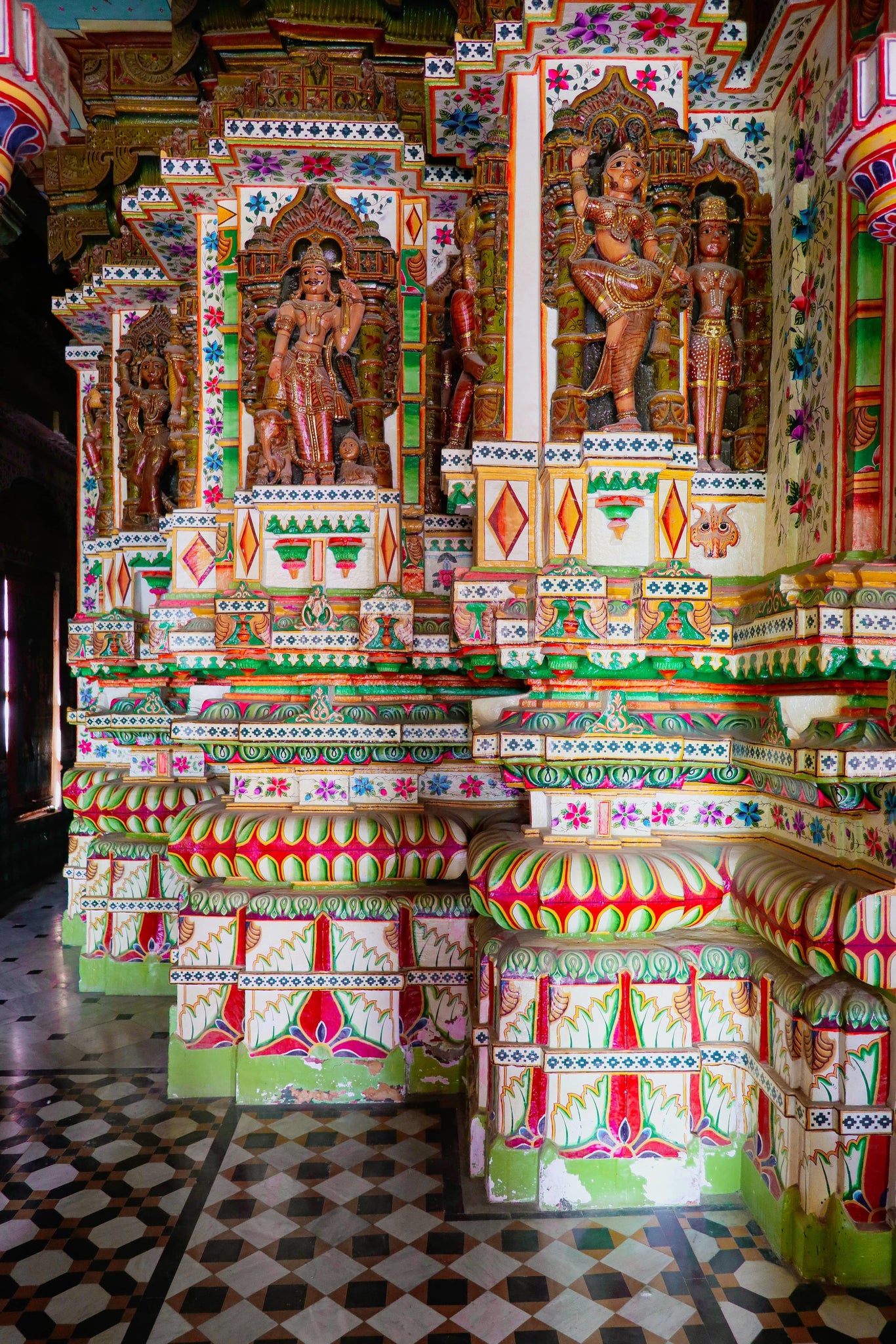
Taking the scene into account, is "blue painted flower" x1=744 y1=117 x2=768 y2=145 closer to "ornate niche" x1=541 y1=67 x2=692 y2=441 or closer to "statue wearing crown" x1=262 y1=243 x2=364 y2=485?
"ornate niche" x1=541 y1=67 x2=692 y2=441

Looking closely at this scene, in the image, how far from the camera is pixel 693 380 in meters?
3.73

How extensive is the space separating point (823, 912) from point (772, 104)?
10.7 ft

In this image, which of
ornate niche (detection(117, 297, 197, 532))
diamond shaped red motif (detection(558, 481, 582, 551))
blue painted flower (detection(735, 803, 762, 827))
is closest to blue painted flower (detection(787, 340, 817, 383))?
diamond shaped red motif (detection(558, 481, 582, 551))

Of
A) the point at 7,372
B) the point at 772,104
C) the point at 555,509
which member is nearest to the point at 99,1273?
the point at 555,509

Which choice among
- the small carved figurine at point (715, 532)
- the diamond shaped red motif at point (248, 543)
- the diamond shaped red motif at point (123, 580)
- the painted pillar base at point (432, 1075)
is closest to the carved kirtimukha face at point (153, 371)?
the diamond shaped red motif at point (123, 580)

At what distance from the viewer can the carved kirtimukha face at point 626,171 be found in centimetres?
338

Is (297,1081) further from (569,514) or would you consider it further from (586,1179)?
(569,514)

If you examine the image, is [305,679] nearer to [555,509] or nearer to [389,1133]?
[555,509]

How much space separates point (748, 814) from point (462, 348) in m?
2.86

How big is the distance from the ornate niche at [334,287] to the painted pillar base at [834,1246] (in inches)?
138

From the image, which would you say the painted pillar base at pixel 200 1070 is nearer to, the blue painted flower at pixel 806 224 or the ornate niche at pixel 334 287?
the ornate niche at pixel 334 287

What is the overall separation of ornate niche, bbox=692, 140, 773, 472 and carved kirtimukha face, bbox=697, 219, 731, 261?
2.8 inches

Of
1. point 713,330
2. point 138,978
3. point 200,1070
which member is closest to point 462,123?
point 713,330

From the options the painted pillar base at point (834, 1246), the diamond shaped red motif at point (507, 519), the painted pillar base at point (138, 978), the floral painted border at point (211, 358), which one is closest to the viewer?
the painted pillar base at point (834, 1246)
